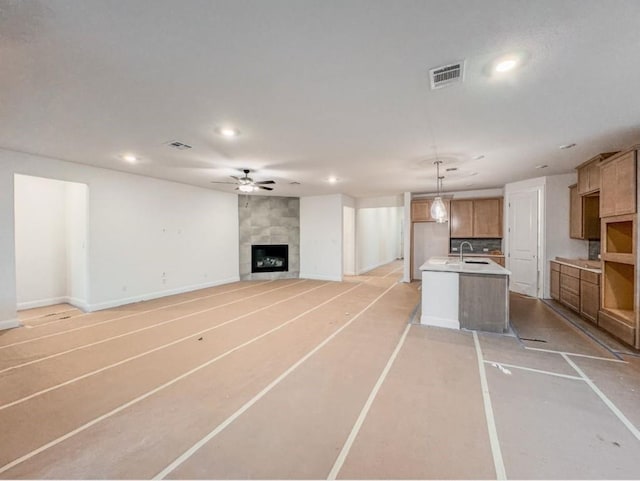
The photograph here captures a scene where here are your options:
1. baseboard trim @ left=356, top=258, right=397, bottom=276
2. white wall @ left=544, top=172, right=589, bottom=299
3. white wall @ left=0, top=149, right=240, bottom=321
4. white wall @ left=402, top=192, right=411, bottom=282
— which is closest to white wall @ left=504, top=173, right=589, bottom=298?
white wall @ left=544, top=172, right=589, bottom=299

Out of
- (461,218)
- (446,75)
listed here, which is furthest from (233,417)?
(461,218)

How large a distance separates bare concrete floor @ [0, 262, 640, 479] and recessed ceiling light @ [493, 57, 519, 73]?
106 inches

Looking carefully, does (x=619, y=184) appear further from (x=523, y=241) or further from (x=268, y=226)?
(x=268, y=226)

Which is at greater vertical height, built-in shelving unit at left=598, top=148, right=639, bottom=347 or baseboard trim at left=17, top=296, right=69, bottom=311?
built-in shelving unit at left=598, top=148, right=639, bottom=347

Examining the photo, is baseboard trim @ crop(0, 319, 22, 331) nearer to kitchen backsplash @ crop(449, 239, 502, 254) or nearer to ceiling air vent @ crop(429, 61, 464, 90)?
ceiling air vent @ crop(429, 61, 464, 90)

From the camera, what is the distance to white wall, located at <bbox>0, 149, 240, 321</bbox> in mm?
4270

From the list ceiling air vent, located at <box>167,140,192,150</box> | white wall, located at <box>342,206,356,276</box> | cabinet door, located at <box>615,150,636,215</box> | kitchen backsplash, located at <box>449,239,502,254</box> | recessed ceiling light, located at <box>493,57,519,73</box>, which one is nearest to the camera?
recessed ceiling light, located at <box>493,57,519,73</box>

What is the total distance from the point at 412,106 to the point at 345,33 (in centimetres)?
124

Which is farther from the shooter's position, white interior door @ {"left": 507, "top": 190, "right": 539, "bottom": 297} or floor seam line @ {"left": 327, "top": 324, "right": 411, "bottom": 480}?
white interior door @ {"left": 507, "top": 190, "right": 539, "bottom": 297}

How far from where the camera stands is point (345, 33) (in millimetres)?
1724

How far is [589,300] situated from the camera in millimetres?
4414

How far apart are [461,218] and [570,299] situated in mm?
3157

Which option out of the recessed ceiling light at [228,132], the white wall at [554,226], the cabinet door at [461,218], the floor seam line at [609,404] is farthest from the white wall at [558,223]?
the recessed ceiling light at [228,132]

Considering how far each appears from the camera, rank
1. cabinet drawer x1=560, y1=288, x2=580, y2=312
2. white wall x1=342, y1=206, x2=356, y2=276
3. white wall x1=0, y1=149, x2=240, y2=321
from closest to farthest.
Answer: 1. white wall x1=0, y1=149, x2=240, y2=321
2. cabinet drawer x1=560, y1=288, x2=580, y2=312
3. white wall x1=342, y1=206, x2=356, y2=276
